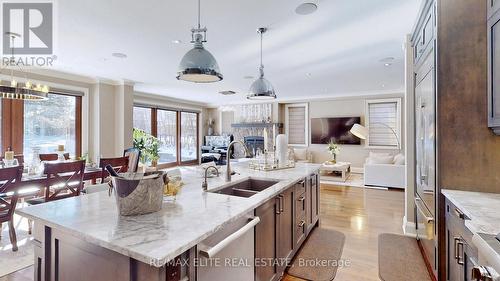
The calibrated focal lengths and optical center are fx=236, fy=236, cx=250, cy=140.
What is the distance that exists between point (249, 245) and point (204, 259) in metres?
0.48

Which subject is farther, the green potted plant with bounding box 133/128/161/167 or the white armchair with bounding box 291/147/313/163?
the white armchair with bounding box 291/147/313/163

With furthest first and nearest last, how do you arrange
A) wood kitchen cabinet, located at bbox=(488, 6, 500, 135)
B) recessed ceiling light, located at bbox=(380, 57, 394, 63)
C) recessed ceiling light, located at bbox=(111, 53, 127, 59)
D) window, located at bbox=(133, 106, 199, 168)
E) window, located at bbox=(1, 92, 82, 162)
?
window, located at bbox=(133, 106, 199, 168) → window, located at bbox=(1, 92, 82, 162) → recessed ceiling light, located at bbox=(380, 57, 394, 63) → recessed ceiling light, located at bbox=(111, 53, 127, 59) → wood kitchen cabinet, located at bbox=(488, 6, 500, 135)

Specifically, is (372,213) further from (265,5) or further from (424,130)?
(265,5)

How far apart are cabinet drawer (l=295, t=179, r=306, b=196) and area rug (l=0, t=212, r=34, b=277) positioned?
278 centimetres

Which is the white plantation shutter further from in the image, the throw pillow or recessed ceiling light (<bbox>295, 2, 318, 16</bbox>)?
recessed ceiling light (<bbox>295, 2, 318, 16</bbox>)

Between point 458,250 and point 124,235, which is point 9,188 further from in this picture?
point 458,250

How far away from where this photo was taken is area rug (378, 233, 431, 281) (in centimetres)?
221

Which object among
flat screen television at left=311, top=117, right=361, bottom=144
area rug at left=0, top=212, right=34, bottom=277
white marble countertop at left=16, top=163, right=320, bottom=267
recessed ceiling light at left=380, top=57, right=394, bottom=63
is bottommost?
area rug at left=0, top=212, right=34, bottom=277

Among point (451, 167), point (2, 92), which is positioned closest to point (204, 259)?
point (451, 167)

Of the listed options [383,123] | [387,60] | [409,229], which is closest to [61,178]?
[409,229]

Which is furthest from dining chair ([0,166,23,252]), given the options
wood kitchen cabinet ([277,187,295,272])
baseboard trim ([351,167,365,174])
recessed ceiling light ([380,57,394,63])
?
baseboard trim ([351,167,365,174])

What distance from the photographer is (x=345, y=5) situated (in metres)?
Result: 2.37

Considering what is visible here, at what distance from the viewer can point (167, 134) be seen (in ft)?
27.2

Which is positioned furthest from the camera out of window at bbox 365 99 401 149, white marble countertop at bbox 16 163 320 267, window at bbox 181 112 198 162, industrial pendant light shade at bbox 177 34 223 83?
window at bbox 181 112 198 162
